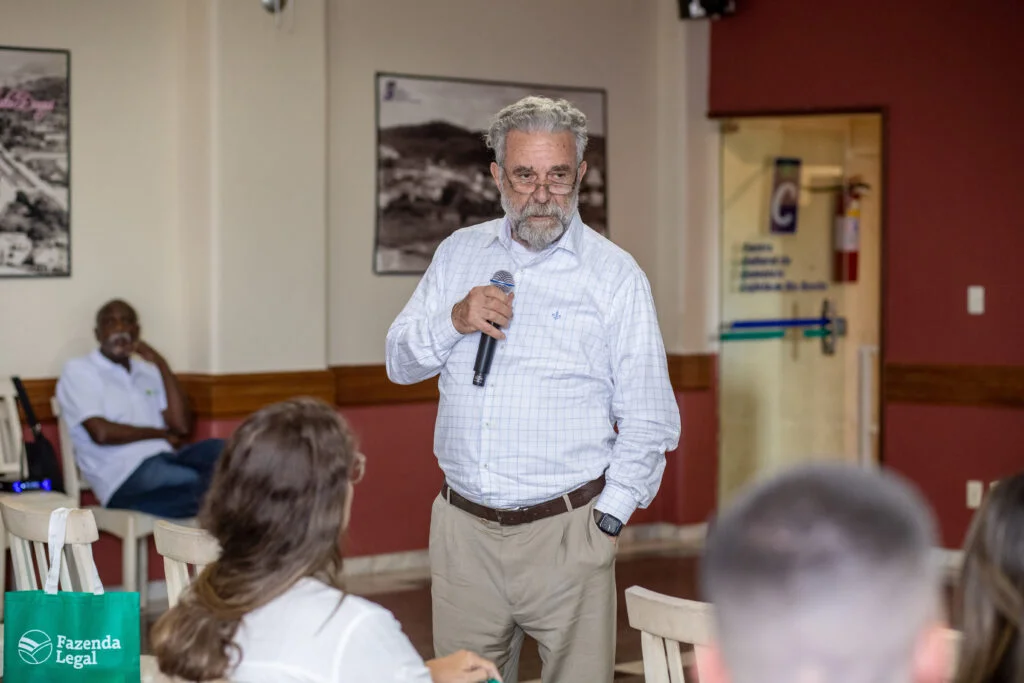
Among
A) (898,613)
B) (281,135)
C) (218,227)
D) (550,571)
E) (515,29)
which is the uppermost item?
(515,29)

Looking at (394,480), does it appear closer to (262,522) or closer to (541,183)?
(541,183)

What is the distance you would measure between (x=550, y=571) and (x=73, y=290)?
153 inches

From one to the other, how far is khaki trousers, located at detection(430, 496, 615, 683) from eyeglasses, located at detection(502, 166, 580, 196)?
0.70 m

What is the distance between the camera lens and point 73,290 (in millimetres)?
6055

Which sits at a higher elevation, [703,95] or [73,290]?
[703,95]

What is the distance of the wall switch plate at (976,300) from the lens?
6848mm

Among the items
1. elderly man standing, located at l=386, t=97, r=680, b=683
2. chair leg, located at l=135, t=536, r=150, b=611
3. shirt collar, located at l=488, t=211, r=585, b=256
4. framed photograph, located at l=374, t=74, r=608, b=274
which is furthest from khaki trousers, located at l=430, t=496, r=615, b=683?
framed photograph, located at l=374, t=74, r=608, b=274

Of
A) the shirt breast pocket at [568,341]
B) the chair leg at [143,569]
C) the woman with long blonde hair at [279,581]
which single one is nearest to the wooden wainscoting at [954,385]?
the chair leg at [143,569]

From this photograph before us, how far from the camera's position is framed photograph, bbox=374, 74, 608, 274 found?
684 cm

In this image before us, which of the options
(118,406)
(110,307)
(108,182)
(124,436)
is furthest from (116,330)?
(108,182)

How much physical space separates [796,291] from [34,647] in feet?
20.8

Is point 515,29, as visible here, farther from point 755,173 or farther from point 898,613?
point 898,613

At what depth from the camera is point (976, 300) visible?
686 cm

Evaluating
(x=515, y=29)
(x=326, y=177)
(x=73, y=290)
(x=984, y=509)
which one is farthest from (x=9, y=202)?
(x=984, y=509)
